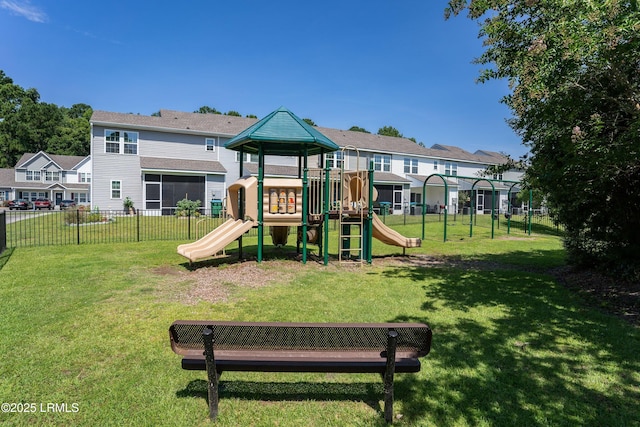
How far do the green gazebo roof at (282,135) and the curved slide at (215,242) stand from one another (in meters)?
2.18

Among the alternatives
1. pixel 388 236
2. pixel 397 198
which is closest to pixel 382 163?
pixel 397 198

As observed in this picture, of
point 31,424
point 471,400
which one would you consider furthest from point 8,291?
point 471,400

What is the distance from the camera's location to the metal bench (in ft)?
8.96

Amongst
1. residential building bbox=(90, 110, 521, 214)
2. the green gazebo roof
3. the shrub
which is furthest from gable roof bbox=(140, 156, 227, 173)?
the green gazebo roof

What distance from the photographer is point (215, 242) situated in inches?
353

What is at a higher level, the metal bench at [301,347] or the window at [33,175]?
the window at [33,175]

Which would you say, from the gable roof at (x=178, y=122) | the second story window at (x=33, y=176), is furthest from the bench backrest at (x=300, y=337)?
the second story window at (x=33, y=176)

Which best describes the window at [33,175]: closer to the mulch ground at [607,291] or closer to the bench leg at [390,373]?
the mulch ground at [607,291]

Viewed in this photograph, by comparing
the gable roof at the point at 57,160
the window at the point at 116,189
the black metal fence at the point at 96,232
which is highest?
the gable roof at the point at 57,160

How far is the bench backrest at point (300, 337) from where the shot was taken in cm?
272

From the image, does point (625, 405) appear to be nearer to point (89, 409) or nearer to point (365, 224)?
point (89, 409)

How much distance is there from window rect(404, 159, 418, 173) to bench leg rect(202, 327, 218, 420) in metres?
35.4

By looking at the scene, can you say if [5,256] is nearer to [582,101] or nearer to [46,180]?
[582,101]

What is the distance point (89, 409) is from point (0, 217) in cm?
1066
